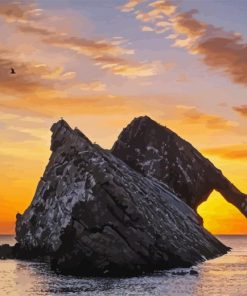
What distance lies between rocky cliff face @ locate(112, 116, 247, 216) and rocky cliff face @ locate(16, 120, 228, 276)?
1991 cm

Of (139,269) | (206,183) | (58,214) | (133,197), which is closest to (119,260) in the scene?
(139,269)

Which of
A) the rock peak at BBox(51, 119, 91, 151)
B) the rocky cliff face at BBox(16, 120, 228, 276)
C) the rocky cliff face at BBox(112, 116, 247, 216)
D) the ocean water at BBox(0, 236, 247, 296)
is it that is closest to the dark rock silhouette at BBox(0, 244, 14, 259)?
the rocky cliff face at BBox(16, 120, 228, 276)

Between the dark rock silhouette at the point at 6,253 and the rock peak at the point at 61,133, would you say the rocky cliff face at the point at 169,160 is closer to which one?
the rock peak at the point at 61,133

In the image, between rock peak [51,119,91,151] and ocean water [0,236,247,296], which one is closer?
ocean water [0,236,247,296]

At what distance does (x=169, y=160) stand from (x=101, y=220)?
77564 millimetres

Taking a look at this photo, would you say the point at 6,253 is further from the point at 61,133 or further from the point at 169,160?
the point at 169,160

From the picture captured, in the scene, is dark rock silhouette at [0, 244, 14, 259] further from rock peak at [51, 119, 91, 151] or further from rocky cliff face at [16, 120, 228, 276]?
rock peak at [51, 119, 91, 151]

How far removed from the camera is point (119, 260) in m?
110

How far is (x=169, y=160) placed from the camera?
19038cm

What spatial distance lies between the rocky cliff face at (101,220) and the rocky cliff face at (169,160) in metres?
19.9

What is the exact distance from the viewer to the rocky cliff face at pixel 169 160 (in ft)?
624

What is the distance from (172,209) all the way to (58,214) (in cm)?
2746

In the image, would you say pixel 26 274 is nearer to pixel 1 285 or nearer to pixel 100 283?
pixel 1 285

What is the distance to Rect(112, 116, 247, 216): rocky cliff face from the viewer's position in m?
190
